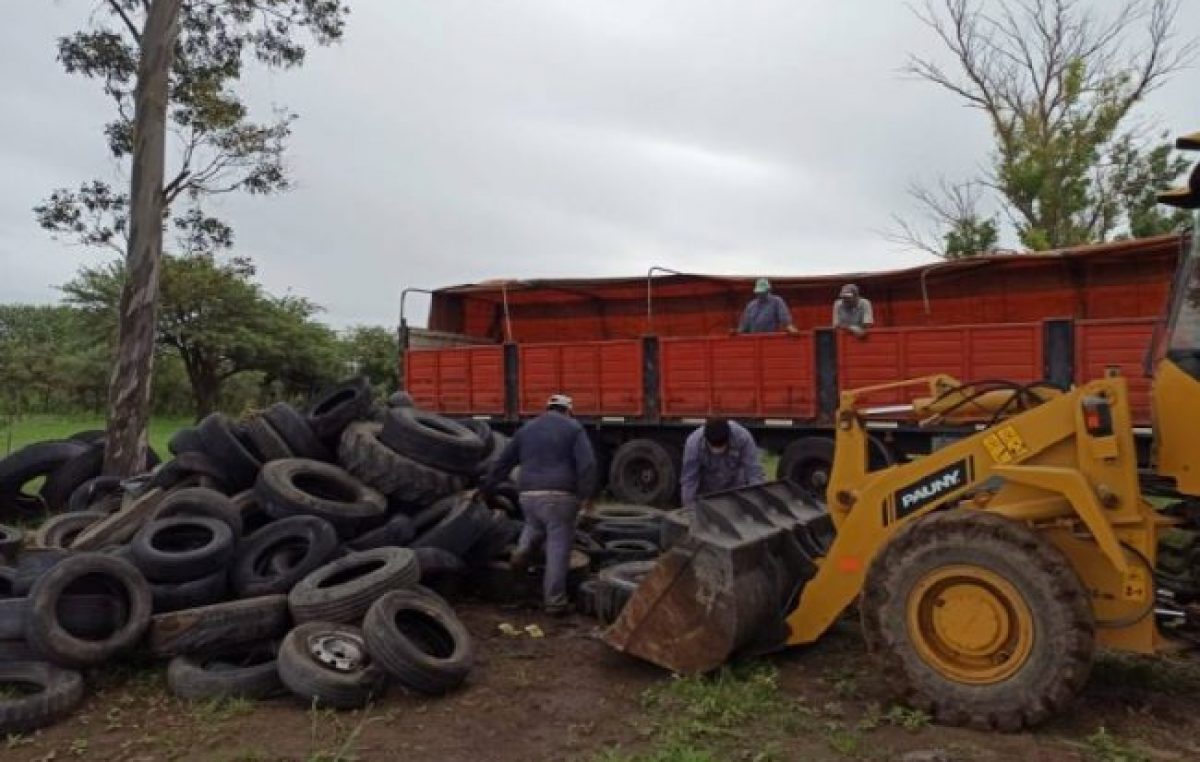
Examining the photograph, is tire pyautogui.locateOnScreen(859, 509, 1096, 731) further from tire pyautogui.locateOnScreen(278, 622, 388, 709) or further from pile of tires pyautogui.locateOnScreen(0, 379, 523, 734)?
tire pyautogui.locateOnScreen(278, 622, 388, 709)

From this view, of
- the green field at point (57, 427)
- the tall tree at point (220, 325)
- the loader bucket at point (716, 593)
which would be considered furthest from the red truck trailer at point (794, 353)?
the tall tree at point (220, 325)

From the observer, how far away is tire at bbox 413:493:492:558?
686cm

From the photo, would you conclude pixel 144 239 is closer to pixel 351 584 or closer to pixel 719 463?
pixel 351 584

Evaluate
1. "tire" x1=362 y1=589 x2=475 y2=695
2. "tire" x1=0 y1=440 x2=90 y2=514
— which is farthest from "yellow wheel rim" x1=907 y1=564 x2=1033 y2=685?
"tire" x1=0 y1=440 x2=90 y2=514

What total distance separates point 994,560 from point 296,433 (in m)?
5.55

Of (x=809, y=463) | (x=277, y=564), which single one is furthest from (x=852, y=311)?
(x=277, y=564)

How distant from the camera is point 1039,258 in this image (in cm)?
1182

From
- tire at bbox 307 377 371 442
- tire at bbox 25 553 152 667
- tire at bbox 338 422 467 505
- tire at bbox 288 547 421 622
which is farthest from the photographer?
tire at bbox 307 377 371 442

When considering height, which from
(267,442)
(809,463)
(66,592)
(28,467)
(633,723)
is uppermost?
(267,442)

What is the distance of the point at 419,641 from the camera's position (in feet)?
18.5

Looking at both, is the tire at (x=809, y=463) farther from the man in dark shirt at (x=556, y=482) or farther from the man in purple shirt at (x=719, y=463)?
the man in dark shirt at (x=556, y=482)

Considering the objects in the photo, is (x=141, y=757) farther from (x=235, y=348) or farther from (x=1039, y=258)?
(x=235, y=348)

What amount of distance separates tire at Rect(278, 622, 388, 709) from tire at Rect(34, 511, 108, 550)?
11.9ft

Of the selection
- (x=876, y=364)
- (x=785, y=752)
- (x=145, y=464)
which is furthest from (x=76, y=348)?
(x=785, y=752)
